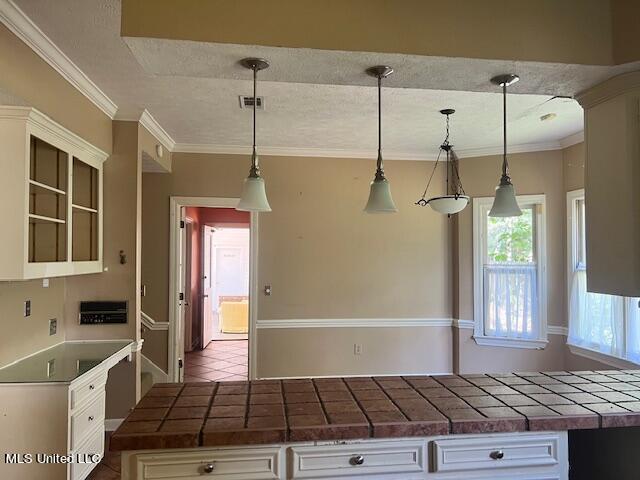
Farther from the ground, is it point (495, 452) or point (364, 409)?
point (364, 409)

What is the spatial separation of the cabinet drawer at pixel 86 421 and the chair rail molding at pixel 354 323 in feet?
6.76

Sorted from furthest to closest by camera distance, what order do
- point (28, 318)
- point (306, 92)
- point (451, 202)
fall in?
point (451, 202)
point (306, 92)
point (28, 318)

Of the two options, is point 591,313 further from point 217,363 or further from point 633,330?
point 217,363

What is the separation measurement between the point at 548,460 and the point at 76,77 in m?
3.38

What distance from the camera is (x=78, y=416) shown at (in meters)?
2.50

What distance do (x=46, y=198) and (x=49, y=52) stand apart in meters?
0.87

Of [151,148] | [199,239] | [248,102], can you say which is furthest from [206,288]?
[248,102]

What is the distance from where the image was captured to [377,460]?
1.55 m

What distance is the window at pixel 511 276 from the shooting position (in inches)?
177

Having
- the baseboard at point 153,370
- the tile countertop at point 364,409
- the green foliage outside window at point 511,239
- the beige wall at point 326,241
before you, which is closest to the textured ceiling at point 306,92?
the beige wall at point 326,241

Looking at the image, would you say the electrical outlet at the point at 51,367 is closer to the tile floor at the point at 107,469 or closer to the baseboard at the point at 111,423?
the tile floor at the point at 107,469

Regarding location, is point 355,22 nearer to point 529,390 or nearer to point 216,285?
point 529,390

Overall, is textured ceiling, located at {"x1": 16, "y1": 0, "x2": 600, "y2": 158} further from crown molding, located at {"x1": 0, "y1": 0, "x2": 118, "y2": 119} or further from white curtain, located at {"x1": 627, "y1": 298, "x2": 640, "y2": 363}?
white curtain, located at {"x1": 627, "y1": 298, "x2": 640, "y2": 363}

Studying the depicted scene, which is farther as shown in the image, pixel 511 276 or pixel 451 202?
pixel 511 276
